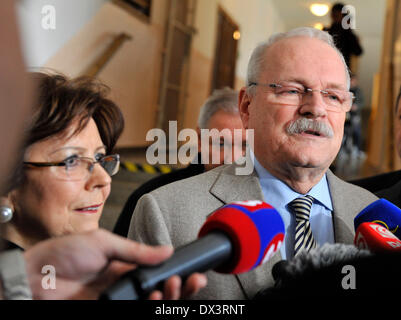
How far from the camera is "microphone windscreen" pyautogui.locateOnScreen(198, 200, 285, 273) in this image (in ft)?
2.10

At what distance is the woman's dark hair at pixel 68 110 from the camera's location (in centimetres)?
120

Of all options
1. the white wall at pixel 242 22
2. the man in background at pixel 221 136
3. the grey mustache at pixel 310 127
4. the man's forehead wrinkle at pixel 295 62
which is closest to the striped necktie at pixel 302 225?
the grey mustache at pixel 310 127

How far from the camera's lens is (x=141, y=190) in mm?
2232

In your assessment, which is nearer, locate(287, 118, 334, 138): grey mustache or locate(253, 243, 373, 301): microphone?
locate(253, 243, 373, 301): microphone

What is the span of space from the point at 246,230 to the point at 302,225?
61 cm

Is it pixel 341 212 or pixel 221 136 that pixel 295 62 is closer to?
pixel 341 212

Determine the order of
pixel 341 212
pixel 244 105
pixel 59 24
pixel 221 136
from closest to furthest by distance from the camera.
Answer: pixel 341 212 < pixel 244 105 < pixel 221 136 < pixel 59 24

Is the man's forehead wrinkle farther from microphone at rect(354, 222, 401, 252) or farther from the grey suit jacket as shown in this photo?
microphone at rect(354, 222, 401, 252)

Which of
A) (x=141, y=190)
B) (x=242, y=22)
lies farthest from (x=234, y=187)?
(x=242, y=22)

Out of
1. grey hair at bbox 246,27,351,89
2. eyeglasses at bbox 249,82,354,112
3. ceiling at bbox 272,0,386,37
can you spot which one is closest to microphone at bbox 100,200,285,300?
eyeglasses at bbox 249,82,354,112

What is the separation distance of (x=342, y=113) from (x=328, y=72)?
13cm

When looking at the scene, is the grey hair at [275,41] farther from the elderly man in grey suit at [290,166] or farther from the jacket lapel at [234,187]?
the jacket lapel at [234,187]

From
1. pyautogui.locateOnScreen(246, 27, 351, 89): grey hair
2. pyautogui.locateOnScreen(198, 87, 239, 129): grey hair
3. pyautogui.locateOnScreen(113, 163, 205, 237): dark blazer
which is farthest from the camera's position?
pyautogui.locateOnScreen(198, 87, 239, 129): grey hair
